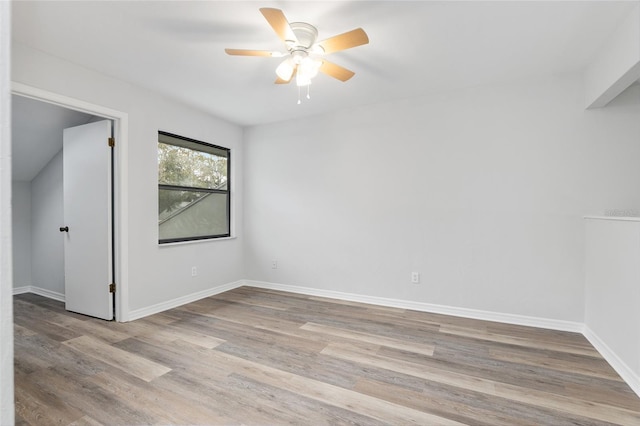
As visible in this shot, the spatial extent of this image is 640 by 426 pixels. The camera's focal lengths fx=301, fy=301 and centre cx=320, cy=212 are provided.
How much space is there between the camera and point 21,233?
13.9 feet

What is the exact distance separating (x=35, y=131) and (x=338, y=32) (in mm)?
3738

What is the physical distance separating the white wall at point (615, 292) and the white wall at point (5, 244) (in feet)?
9.93

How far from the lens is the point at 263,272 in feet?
14.9

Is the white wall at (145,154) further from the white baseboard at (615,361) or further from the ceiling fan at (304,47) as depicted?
the white baseboard at (615,361)

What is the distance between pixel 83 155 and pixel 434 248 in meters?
4.00

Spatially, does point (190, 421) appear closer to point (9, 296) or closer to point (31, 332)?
point (9, 296)

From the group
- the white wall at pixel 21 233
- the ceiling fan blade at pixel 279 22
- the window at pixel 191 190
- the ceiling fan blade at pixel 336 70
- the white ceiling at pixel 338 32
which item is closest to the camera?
the ceiling fan blade at pixel 279 22

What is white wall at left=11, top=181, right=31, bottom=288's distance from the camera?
4.16 meters

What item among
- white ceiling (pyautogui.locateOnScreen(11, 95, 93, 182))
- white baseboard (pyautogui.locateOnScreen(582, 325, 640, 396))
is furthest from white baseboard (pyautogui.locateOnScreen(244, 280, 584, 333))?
white ceiling (pyautogui.locateOnScreen(11, 95, 93, 182))

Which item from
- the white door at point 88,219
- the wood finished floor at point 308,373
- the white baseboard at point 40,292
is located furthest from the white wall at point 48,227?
the wood finished floor at point 308,373

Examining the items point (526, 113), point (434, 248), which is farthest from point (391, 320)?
point (526, 113)

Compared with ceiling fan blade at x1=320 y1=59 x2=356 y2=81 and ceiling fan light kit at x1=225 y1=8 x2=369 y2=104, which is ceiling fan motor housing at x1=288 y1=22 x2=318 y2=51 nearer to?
ceiling fan light kit at x1=225 y1=8 x2=369 y2=104

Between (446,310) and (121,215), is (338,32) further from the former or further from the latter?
(446,310)

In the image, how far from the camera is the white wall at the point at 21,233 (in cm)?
416
